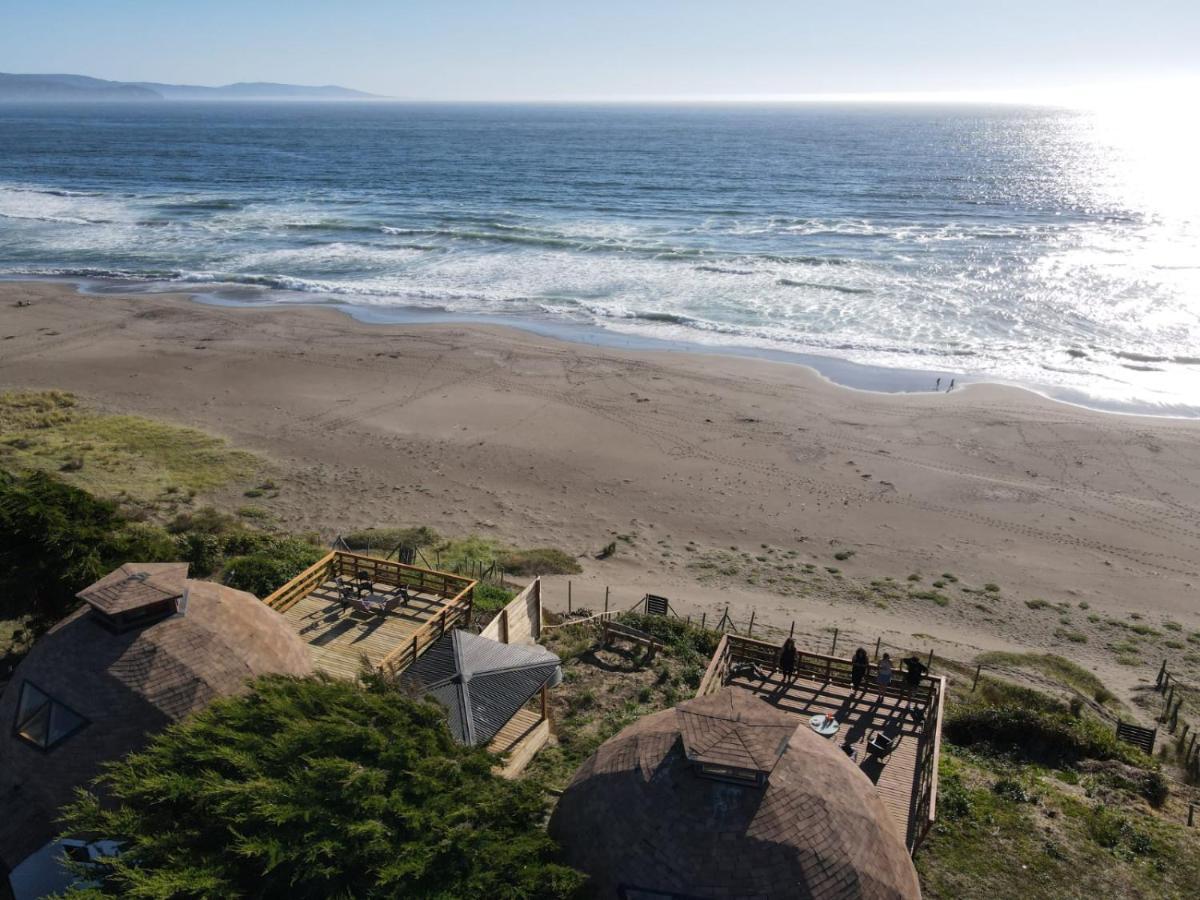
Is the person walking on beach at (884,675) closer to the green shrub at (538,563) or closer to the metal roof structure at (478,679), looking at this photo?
the metal roof structure at (478,679)

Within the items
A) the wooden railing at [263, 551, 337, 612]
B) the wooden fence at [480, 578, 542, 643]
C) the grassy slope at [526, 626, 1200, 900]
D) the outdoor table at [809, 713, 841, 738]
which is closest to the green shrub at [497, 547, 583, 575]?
the wooden fence at [480, 578, 542, 643]

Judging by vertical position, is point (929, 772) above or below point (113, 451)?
above

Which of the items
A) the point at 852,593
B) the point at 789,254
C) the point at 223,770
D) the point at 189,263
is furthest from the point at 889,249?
the point at 223,770

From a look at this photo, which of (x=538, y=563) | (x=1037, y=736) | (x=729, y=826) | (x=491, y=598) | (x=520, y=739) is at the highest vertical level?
(x=729, y=826)

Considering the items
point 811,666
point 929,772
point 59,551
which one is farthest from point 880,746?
point 59,551

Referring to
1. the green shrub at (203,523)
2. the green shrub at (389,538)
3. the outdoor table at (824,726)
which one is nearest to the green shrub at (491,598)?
the green shrub at (389,538)

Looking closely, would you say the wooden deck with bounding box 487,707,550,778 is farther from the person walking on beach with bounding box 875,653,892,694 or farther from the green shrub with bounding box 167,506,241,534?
the green shrub with bounding box 167,506,241,534

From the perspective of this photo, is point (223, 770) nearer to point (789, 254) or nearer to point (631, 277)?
point (631, 277)

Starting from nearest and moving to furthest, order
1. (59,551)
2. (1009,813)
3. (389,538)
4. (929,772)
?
(929,772) < (1009,813) < (59,551) < (389,538)

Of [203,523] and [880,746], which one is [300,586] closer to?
[203,523]
